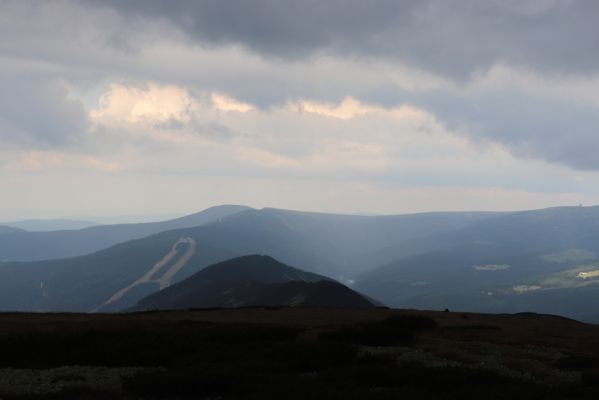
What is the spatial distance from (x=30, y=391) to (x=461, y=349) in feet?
73.9

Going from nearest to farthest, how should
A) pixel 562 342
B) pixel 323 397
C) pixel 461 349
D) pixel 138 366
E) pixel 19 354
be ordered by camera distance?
pixel 323 397 < pixel 138 366 < pixel 19 354 < pixel 461 349 < pixel 562 342

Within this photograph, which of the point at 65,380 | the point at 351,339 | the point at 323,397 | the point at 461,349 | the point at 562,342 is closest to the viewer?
the point at 323,397

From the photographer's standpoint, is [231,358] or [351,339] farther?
[351,339]

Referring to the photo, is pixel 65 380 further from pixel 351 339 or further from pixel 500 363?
pixel 500 363

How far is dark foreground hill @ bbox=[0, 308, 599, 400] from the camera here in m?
21.7

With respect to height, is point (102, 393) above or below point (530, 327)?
above

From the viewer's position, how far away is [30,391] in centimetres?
2116

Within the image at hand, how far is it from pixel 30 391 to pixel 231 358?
9.69 m

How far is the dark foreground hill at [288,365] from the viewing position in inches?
853

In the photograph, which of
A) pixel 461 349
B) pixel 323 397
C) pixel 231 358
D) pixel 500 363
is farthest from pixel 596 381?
pixel 231 358

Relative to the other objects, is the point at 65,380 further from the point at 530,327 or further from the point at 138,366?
the point at 530,327

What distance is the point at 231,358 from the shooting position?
28062 mm

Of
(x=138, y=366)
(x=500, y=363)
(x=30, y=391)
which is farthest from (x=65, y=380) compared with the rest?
(x=500, y=363)

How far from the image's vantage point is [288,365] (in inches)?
1047
